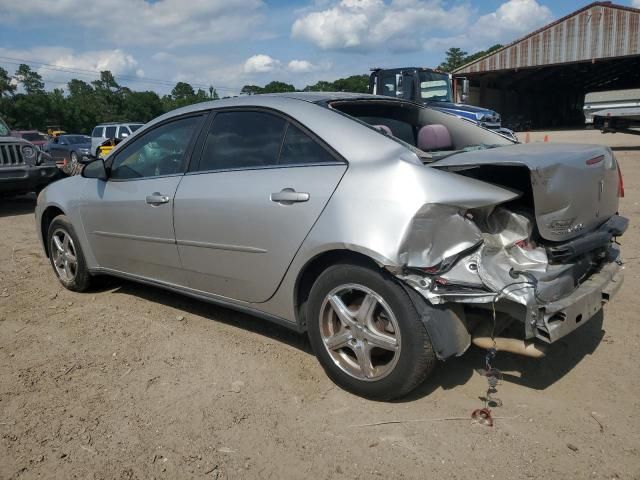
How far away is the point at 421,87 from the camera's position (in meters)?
14.0

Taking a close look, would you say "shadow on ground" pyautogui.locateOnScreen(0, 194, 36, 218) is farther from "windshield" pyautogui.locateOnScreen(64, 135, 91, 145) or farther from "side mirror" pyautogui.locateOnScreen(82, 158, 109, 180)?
"windshield" pyautogui.locateOnScreen(64, 135, 91, 145)

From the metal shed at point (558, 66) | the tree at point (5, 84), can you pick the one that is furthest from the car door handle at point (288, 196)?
the tree at point (5, 84)

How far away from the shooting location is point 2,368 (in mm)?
3639

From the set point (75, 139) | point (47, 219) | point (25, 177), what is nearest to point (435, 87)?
point (25, 177)

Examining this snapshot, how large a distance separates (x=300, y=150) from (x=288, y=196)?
319 millimetres

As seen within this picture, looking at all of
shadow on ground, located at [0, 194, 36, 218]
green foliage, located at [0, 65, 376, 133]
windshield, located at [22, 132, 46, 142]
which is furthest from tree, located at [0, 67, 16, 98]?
shadow on ground, located at [0, 194, 36, 218]

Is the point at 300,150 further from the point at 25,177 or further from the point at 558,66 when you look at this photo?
the point at 558,66

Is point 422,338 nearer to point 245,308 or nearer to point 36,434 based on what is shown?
Result: point 245,308

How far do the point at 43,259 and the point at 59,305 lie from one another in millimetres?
1947

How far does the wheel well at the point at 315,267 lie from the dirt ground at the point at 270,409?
0.46 metres

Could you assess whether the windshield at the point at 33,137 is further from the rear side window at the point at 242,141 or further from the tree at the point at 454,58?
the tree at the point at 454,58

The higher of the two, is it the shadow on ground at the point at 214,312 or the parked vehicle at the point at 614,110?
the parked vehicle at the point at 614,110

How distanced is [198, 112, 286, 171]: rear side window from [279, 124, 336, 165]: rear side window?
0.21ft

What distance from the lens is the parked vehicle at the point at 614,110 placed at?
55.5 ft
